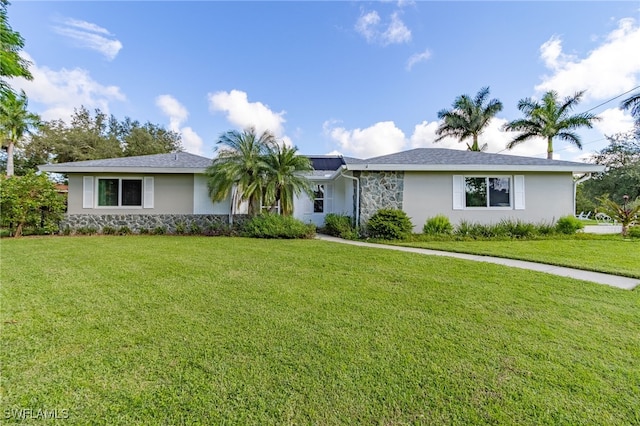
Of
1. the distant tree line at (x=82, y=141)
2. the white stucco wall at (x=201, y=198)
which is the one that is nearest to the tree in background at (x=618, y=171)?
the white stucco wall at (x=201, y=198)

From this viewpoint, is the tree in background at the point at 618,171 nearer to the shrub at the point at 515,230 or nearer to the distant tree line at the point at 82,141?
the shrub at the point at 515,230

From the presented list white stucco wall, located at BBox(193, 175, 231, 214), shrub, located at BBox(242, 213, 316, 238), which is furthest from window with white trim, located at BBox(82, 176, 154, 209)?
shrub, located at BBox(242, 213, 316, 238)

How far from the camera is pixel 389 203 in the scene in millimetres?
10906

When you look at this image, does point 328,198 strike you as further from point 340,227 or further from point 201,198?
point 201,198

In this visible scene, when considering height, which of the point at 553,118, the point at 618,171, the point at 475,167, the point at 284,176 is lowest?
the point at 284,176

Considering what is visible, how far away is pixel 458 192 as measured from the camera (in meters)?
10.9

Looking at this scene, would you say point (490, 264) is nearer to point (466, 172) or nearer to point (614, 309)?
point (614, 309)

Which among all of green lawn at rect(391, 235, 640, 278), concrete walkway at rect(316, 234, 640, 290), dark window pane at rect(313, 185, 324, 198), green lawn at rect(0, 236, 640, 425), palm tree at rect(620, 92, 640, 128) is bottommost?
green lawn at rect(0, 236, 640, 425)

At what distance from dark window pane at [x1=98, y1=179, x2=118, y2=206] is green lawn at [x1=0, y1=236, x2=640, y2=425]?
25.0 feet

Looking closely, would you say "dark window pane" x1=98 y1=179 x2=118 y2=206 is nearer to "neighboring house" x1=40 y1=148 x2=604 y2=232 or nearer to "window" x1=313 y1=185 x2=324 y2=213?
"neighboring house" x1=40 y1=148 x2=604 y2=232

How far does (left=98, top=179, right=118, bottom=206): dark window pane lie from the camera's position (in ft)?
38.9

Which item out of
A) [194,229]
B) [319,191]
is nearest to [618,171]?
[319,191]

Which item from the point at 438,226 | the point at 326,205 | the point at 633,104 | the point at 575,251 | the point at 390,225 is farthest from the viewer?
the point at 633,104

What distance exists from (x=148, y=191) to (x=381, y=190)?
9656mm
